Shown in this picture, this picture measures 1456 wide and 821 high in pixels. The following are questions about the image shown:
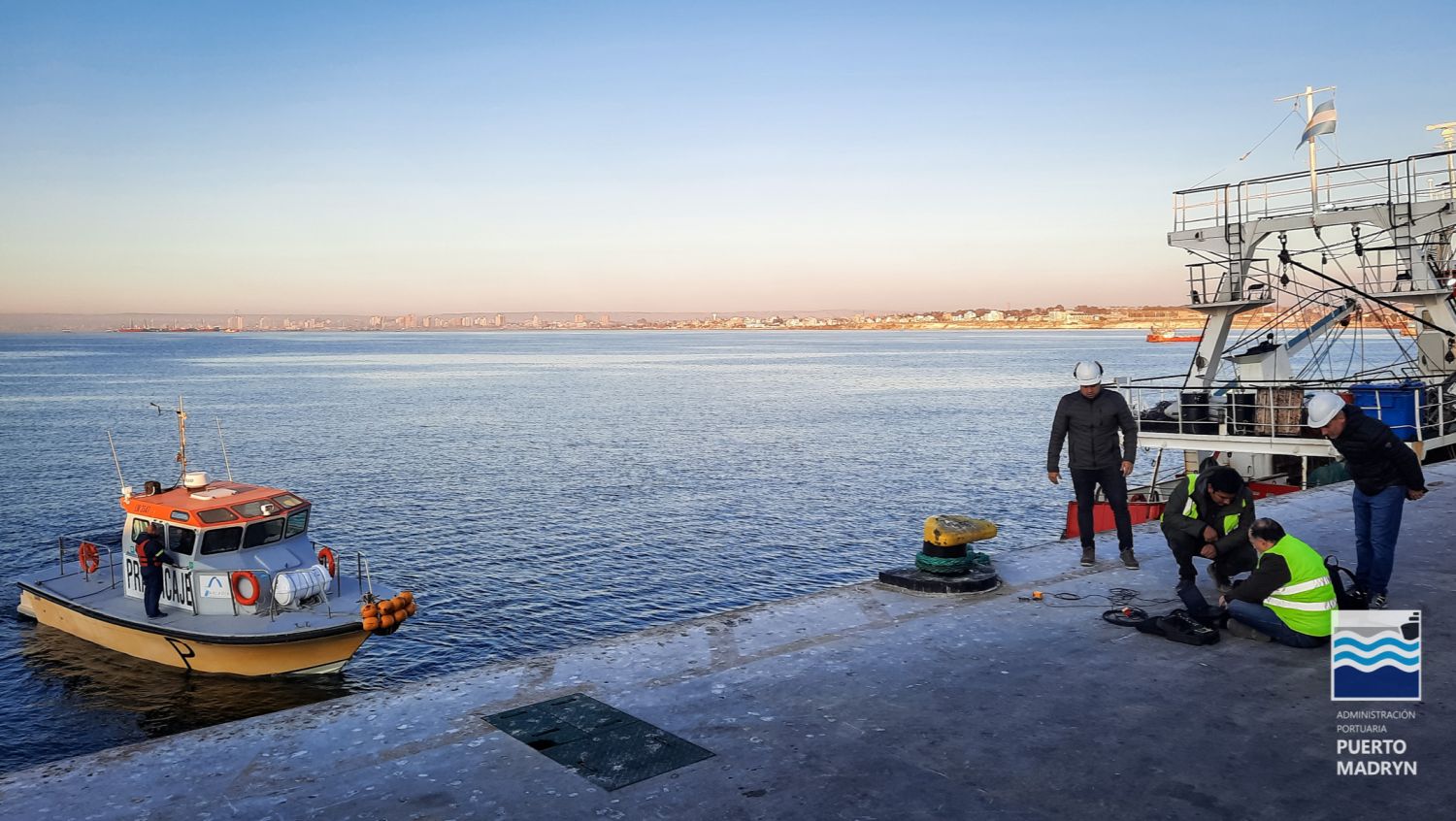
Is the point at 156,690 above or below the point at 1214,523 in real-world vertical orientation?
below

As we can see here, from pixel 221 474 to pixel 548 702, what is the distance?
39.7 m

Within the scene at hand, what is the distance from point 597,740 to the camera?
6.20m

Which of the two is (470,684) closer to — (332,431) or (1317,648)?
(1317,648)

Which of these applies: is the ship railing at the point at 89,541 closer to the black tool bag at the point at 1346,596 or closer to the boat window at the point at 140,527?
the boat window at the point at 140,527

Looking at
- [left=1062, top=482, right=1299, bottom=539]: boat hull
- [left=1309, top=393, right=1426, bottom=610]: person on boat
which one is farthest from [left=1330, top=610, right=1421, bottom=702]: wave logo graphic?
[left=1062, top=482, right=1299, bottom=539]: boat hull

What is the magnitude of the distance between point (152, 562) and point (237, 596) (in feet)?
4.95

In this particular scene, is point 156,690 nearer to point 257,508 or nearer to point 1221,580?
point 257,508

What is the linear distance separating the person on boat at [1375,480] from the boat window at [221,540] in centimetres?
1589

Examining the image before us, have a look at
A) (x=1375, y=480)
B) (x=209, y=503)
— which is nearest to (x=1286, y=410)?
(x=1375, y=480)

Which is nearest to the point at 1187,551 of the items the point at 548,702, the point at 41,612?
the point at 548,702

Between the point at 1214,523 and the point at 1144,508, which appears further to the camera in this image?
the point at 1144,508

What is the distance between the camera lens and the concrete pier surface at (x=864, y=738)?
Answer: 525 centimetres

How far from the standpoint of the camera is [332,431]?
55.9 meters

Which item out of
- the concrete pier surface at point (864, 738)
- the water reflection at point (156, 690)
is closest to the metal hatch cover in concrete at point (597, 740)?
the concrete pier surface at point (864, 738)
